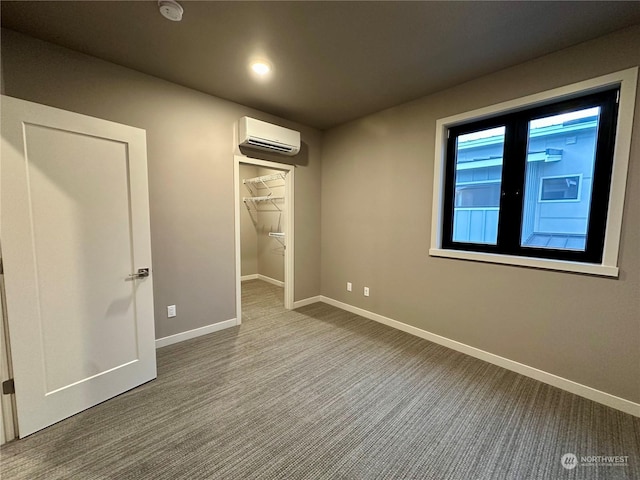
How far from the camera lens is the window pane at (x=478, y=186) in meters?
2.54

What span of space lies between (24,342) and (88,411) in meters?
0.65

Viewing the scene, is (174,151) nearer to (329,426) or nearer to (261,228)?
(329,426)

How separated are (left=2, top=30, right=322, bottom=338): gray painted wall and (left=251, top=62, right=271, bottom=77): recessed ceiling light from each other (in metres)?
0.81

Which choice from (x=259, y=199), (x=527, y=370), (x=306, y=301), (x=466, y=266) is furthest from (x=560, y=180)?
(x=259, y=199)

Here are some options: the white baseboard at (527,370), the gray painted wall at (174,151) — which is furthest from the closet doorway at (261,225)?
the white baseboard at (527,370)

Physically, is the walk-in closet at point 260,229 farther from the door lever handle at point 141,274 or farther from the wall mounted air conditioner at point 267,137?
the door lever handle at point 141,274

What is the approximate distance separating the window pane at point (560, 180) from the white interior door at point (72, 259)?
3.28 meters

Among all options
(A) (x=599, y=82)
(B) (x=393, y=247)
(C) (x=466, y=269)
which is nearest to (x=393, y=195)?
(B) (x=393, y=247)

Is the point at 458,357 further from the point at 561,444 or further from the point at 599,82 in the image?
the point at 599,82

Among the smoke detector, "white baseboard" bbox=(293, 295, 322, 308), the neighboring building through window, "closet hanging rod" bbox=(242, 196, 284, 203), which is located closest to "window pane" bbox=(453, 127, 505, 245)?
the neighboring building through window

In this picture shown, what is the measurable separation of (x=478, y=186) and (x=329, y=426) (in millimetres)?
2529

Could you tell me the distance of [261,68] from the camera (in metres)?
2.35

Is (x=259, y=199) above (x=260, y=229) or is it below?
above

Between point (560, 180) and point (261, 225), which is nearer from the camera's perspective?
point (560, 180)
